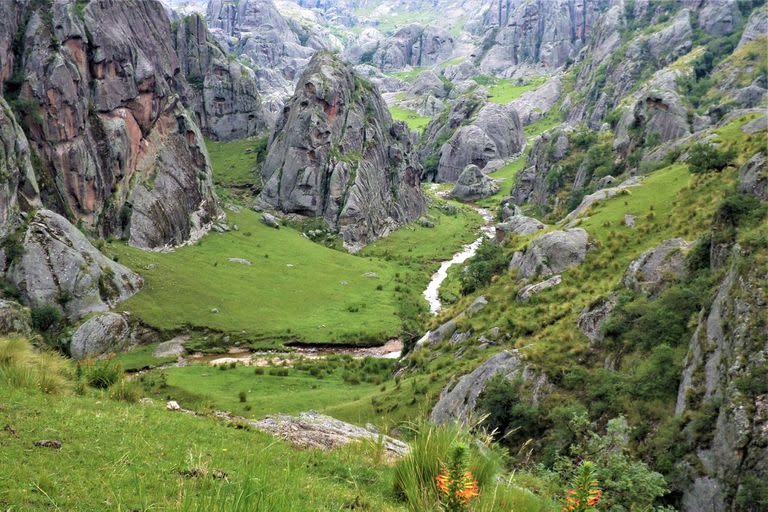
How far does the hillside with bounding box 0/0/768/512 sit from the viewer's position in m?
10.0

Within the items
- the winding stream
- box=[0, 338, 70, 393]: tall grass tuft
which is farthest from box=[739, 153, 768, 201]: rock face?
the winding stream

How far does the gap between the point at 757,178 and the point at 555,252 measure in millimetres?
15714

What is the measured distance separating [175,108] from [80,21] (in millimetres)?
20061

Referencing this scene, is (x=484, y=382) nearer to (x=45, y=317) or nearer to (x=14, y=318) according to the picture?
(x=14, y=318)

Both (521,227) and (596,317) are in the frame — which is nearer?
(596,317)

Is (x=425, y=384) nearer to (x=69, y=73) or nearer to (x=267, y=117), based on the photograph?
(x=69, y=73)

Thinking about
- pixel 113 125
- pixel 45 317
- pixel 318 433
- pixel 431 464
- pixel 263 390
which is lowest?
pixel 263 390

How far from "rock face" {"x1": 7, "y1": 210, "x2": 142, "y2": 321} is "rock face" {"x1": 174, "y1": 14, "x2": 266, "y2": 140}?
84.2 meters

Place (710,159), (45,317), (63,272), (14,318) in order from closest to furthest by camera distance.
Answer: (710,159)
(14,318)
(45,317)
(63,272)

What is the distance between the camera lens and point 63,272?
4619 cm

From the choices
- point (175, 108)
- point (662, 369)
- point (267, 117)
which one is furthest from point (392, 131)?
point (662, 369)

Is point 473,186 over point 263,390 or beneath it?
beneath

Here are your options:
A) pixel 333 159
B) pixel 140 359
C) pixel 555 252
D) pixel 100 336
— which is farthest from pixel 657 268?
pixel 333 159

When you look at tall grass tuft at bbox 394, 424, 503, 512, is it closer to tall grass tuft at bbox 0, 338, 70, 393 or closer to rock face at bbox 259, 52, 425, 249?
tall grass tuft at bbox 0, 338, 70, 393
